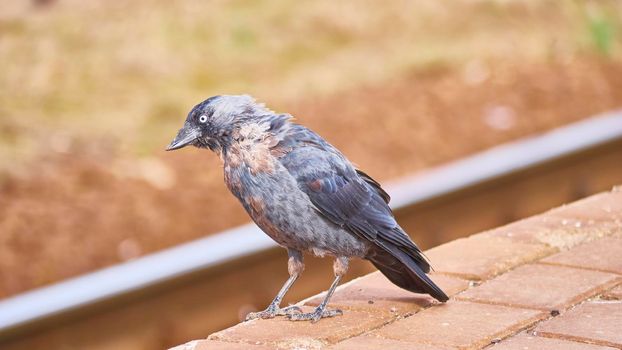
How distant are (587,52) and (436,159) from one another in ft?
8.38

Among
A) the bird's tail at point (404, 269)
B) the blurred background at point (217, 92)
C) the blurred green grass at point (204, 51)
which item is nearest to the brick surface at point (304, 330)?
the bird's tail at point (404, 269)

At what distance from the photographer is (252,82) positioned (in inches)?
297

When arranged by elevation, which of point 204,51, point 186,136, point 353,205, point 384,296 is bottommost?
point 384,296

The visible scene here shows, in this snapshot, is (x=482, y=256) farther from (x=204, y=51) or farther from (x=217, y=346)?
(x=204, y=51)

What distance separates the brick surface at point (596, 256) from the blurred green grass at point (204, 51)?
3.20 meters

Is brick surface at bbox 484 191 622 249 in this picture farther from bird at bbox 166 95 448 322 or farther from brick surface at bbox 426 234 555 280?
bird at bbox 166 95 448 322

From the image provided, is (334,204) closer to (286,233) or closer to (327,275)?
(286,233)

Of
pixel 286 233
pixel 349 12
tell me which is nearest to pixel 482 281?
pixel 286 233

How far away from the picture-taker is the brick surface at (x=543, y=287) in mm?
3387

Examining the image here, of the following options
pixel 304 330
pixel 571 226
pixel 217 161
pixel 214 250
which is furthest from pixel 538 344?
pixel 217 161

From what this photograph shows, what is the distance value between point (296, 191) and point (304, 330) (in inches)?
14.5

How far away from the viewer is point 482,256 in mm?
3834

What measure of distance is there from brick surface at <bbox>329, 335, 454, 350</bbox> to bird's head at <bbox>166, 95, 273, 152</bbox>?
25.5 inches

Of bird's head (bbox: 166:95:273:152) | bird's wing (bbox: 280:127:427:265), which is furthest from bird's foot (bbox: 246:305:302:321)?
bird's head (bbox: 166:95:273:152)
